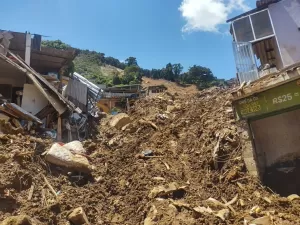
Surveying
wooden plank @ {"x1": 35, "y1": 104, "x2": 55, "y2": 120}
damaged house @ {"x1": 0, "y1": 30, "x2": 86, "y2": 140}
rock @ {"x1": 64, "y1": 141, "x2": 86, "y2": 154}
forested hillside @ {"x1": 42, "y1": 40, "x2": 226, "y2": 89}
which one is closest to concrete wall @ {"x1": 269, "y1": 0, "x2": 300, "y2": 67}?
rock @ {"x1": 64, "y1": 141, "x2": 86, "y2": 154}

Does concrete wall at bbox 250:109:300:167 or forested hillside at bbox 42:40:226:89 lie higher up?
forested hillside at bbox 42:40:226:89

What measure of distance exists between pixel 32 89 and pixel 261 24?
9371 mm

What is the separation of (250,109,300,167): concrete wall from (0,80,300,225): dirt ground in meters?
0.71

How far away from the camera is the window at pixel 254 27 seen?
11234 mm

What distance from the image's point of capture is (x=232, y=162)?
7555mm

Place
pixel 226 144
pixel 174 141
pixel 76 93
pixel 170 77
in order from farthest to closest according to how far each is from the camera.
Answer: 1. pixel 170 77
2. pixel 76 93
3. pixel 174 141
4. pixel 226 144

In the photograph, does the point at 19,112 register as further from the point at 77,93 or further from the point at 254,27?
the point at 254,27

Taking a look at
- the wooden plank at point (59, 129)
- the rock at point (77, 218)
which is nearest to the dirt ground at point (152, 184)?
the rock at point (77, 218)

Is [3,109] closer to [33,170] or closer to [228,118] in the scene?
[33,170]

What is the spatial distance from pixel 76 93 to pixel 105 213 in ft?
26.5

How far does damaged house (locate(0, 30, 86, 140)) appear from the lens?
973 cm

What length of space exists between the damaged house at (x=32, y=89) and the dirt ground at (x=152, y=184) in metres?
1.86

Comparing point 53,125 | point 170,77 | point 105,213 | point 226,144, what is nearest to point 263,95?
point 226,144

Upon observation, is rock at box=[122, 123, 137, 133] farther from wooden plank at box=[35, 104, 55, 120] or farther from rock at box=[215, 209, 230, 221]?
rock at box=[215, 209, 230, 221]
